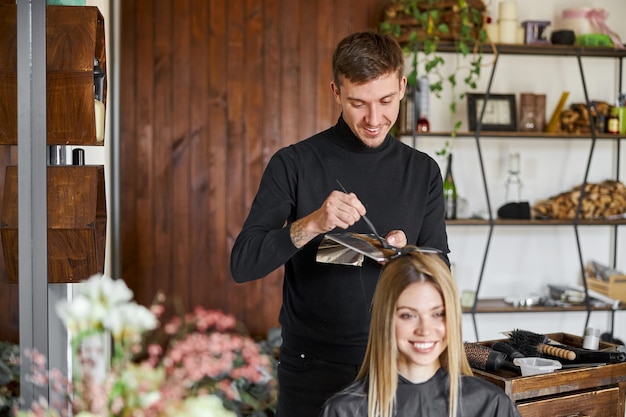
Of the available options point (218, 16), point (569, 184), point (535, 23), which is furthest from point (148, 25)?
point (569, 184)

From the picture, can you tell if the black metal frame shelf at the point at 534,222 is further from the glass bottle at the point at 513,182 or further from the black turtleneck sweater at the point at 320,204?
the black turtleneck sweater at the point at 320,204

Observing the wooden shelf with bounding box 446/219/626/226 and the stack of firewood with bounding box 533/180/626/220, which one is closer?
the wooden shelf with bounding box 446/219/626/226

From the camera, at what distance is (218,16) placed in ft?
14.3

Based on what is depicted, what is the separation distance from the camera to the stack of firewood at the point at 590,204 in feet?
14.8

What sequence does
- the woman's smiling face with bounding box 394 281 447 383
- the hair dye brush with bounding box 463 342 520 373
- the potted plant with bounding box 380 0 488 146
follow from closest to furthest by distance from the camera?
the woman's smiling face with bounding box 394 281 447 383, the hair dye brush with bounding box 463 342 520 373, the potted plant with bounding box 380 0 488 146

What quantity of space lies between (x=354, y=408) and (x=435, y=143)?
119 inches

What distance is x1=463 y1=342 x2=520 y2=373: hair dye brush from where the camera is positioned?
1.93m

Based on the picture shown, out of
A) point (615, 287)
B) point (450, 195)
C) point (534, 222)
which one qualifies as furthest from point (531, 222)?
point (615, 287)

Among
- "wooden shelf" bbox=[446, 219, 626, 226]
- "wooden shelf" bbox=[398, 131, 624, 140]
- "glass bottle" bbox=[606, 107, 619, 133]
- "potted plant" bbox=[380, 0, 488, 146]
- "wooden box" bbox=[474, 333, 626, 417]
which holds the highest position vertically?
"potted plant" bbox=[380, 0, 488, 146]

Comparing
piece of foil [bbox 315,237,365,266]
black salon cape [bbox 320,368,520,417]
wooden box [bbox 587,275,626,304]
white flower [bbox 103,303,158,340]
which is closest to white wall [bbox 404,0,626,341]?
wooden box [bbox 587,275,626,304]

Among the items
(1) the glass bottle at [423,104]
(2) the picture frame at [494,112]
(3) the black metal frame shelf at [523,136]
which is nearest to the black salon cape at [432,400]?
(3) the black metal frame shelf at [523,136]

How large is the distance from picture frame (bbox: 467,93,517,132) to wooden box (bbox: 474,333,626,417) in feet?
8.45

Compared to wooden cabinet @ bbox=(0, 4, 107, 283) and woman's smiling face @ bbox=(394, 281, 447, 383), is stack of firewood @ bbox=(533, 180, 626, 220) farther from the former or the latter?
wooden cabinet @ bbox=(0, 4, 107, 283)

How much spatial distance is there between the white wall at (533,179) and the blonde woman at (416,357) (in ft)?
9.46
